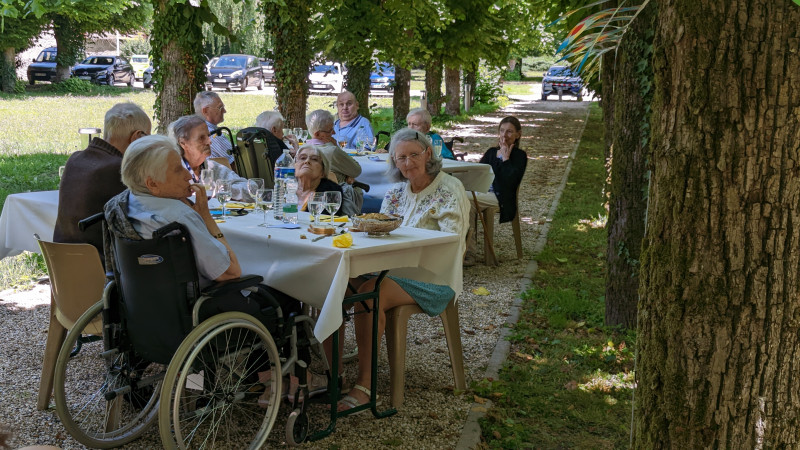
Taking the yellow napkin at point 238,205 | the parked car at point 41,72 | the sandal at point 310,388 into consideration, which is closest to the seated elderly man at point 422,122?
the yellow napkin at point 238,205

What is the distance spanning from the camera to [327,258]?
3873 millimetres

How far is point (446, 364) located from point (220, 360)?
6.22 feet

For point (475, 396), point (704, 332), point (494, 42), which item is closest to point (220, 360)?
point (475, 396)

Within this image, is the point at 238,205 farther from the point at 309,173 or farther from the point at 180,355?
the point at 180,355

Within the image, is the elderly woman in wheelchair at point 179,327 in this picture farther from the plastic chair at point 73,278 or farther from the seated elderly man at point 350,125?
the seated elderly man at point 350,125

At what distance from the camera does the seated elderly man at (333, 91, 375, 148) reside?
963 centimetres

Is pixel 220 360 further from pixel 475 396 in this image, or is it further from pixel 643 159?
pixel 643 159

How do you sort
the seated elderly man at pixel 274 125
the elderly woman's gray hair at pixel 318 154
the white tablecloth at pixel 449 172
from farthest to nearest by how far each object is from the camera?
the seated elderly man at pixel 274 125
the white tablecloth at pixel 449 172
the elderly woman's gray hair at pixel 318 154

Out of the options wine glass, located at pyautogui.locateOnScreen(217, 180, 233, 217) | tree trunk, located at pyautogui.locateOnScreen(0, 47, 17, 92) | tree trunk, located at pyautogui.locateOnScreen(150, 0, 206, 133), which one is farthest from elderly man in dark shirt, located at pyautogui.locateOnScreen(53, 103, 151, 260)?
tree trunk, located at pyautogui.locateOnScreen(0, 47, 17, 92)

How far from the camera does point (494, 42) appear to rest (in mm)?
19281

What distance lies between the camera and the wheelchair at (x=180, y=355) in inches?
136

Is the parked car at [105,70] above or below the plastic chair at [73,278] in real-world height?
above

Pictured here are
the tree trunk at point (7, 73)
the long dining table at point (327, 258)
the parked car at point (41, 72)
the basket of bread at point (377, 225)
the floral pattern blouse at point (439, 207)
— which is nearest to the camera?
the long dining table at point (327, 258)

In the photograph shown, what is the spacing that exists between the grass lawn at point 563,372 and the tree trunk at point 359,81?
7500 millimetres
